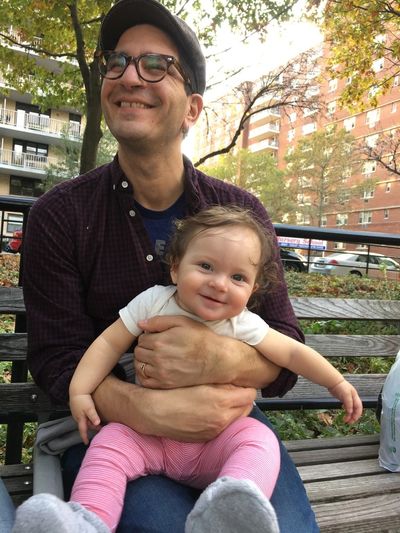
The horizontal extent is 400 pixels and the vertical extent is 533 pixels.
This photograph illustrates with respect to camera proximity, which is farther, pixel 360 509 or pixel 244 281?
pixel 360 509

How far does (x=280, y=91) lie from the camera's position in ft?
37.2

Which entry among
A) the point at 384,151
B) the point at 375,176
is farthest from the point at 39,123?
the point at 375,176

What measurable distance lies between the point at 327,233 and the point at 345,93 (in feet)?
26.9

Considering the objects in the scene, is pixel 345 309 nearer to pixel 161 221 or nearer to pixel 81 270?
pixel 161 221

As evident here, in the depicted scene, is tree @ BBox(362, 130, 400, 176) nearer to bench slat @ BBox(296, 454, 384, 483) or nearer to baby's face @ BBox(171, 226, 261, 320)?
bench slat @ BBox(296, 454, 384, 483)

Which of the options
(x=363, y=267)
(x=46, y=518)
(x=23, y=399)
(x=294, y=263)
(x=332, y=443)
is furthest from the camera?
(x=363, y=267)

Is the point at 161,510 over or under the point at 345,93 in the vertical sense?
under

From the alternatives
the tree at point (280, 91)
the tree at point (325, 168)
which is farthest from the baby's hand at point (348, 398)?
the tree at point (325, 168)

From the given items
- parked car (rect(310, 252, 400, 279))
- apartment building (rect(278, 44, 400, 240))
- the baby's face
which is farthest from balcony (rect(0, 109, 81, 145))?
the baby's face

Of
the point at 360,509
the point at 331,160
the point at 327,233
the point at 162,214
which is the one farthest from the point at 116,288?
the point at 331,160

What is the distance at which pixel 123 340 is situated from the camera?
1.73 metres

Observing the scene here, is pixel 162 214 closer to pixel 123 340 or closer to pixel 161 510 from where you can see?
pixel 123 340

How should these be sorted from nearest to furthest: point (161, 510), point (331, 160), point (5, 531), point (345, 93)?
point (5, 531), point (161, 510), point (345, 93), point (331, 160)

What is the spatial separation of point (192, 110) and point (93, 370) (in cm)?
118
